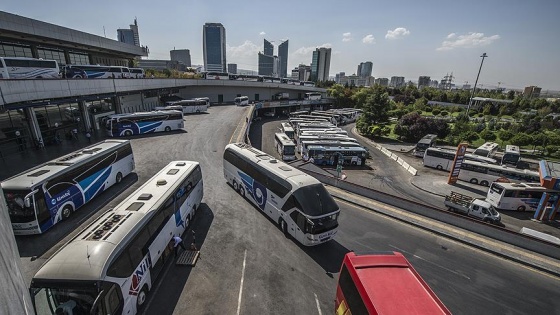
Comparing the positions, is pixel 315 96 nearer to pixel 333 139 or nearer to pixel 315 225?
pixel 333 139

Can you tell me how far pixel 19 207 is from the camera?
1266 centimetres

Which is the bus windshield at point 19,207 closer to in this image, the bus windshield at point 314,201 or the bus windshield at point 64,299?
the bus windshield at point 64,299

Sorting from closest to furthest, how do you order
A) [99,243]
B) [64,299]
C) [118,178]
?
1. [64,299]
2. [99,243]
3. [118,178]

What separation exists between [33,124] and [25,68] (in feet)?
21.4

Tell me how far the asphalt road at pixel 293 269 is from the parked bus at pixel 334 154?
16.3 m

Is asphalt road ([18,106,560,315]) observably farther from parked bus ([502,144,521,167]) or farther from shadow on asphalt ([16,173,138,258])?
parked bus ([502,144,521,167])

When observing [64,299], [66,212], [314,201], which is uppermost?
[314,201]

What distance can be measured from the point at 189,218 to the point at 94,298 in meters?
7.89

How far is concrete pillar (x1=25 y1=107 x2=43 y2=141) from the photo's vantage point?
78.6ft

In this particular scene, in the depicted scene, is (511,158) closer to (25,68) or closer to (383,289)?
(383,289)

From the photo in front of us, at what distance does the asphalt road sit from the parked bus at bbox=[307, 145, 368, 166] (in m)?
16.3

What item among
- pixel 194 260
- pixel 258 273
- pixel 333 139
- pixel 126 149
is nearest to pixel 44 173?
pixel 126 149

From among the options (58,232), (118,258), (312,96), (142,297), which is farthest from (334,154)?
(312,96)

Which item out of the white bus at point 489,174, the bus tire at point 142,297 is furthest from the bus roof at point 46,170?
the white bus at point 489,174
